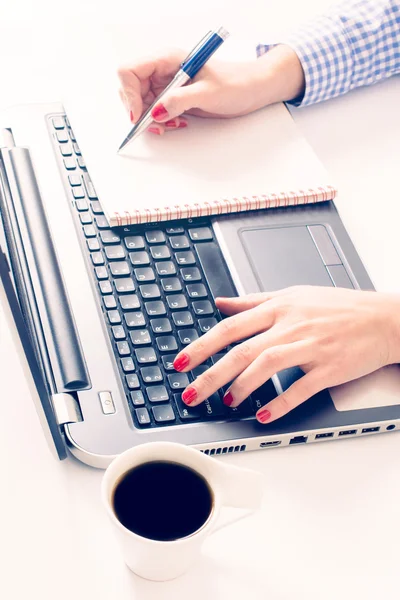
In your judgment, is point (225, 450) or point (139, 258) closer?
point (225, 450)

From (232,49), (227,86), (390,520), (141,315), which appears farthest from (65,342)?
Answer: (232,49)

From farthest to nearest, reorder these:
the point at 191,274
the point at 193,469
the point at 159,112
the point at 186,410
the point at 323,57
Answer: the point at 323,57
the point at 159,112
the point at 191,274
the point at 186,410
the point at 193,469

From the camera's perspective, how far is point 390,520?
0.54 metres

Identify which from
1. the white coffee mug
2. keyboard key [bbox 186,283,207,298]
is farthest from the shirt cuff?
the white coffee mug

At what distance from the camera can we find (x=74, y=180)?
0.74m

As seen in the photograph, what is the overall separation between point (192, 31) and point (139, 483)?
71 cm

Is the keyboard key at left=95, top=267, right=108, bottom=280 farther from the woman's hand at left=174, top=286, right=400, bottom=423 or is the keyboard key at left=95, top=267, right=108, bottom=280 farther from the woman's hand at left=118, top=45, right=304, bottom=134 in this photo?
the woman's hand at left=118, top=45, right=304, bottom=134

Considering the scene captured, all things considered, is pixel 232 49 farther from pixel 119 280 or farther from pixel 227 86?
pixel 119 280

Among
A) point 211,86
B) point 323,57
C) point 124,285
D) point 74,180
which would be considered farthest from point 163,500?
point 323,57

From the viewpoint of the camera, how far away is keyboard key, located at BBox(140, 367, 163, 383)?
22.6 inches

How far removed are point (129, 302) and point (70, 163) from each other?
215mm

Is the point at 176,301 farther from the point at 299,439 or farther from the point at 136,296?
the point at 299,439

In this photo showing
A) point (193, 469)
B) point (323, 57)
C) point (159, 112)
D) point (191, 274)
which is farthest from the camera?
point (323, 57)

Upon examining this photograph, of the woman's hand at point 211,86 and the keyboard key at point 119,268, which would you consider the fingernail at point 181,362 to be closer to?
the keyboard key at point 119,268
